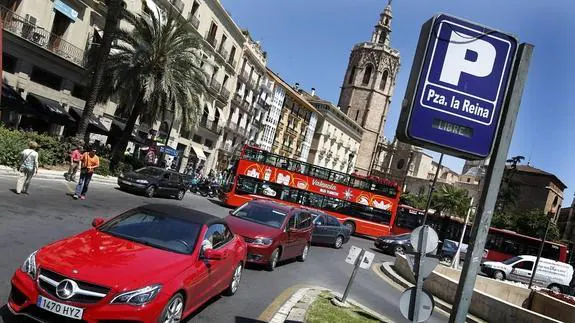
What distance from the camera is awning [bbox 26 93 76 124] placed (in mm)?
29125

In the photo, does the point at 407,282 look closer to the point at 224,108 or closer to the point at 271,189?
the point at 271,189

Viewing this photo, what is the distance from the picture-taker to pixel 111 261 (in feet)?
19.2

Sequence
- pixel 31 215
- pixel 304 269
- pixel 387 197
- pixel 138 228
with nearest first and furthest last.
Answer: pixel 138 228, pixel 31 215, pixel 304 269, pixel 387 197

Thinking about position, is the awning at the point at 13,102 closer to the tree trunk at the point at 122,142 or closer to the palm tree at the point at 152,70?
the palm tree at the point at 152,70

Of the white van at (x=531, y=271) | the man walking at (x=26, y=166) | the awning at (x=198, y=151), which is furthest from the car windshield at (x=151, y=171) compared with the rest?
the awning at (x=198, y=151)

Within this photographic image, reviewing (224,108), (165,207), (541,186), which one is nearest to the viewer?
(165,207)

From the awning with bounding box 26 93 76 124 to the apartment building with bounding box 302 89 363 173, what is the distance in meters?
67.7

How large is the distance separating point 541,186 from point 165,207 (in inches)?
4230

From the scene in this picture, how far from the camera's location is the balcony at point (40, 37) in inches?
1039

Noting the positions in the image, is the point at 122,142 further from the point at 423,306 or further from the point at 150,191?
the point at 423,306

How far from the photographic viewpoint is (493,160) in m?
4.80

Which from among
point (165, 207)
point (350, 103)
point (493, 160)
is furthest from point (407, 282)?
point (350, 103)

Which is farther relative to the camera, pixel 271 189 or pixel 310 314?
pixel 271 189

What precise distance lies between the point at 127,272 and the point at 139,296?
33 cm
